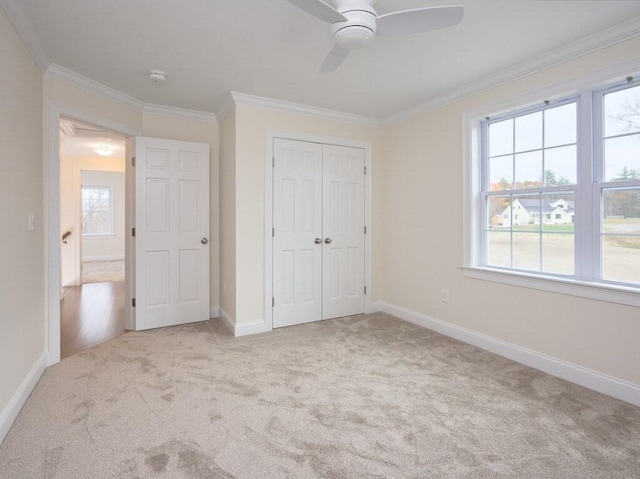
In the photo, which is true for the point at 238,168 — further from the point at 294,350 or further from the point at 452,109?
the point at 452,109

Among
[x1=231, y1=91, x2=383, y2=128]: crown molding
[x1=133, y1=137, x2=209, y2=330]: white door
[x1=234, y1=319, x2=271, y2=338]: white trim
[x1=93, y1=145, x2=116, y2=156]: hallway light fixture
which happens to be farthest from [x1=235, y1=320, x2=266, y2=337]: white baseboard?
[x1=93, y1=145, x2=116, y2=156]: hallway light fixture

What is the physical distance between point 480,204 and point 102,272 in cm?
756

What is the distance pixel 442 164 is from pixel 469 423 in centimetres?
243

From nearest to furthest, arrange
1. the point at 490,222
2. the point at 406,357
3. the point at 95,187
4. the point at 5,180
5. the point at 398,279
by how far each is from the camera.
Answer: the point at 5,180 → the point at 406,357 → the point at 490,222 → the point at 398,279 → the point at 95,187

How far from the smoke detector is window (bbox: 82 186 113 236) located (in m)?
7.40

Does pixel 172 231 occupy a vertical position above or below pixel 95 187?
below

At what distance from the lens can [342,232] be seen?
409 centimetres

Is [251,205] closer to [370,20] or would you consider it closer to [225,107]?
[225,107]

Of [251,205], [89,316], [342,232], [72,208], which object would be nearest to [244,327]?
[251,205]

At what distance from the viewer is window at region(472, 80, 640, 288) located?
7.61ft

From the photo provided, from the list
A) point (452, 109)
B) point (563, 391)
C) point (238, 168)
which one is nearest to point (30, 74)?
point (238, 168)

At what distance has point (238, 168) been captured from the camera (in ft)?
11.4

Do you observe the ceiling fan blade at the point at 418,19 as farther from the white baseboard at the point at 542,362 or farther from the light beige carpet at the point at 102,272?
the light beige carpet at the point at 102,272

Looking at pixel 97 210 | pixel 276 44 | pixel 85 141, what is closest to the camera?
pixel 276 44
